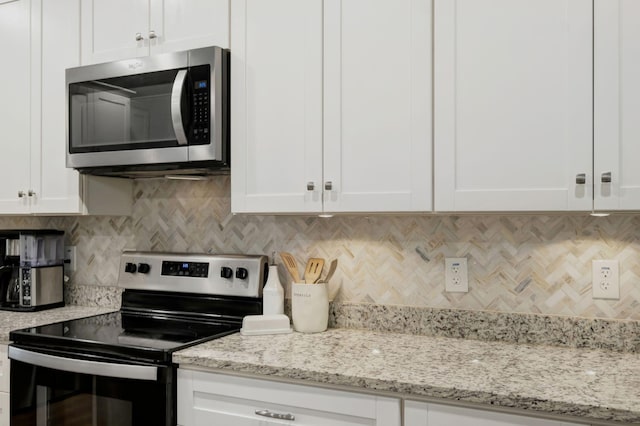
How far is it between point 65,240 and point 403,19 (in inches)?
79.3

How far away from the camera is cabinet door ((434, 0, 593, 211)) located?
4.98 ft

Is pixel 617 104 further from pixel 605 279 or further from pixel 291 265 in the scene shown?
pixel 291 265

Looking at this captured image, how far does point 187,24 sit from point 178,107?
0.36 meters

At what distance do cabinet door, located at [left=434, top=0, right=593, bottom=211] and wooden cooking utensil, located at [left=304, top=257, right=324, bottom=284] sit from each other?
578 millimetres

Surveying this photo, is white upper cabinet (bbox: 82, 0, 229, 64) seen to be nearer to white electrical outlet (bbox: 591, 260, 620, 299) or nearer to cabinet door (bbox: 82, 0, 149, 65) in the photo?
cabinet door (bbox: 82, 0, 149, 65)

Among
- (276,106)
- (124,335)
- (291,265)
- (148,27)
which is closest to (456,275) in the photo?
(291,265)

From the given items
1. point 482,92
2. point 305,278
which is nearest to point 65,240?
point 305,278

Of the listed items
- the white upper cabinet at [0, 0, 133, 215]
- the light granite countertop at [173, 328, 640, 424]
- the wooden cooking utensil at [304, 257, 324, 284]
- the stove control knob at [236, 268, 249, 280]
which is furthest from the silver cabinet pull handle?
the white upper cabinet at [0, 0, 133, 215]

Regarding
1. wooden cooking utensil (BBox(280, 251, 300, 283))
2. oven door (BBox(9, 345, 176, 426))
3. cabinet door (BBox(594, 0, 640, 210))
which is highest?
cabinet door (BBox(594, 0, 640, 210))

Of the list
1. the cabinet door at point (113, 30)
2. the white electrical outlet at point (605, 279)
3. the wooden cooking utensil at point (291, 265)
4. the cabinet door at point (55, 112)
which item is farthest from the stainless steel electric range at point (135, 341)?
the white electrical outlet at point (605, 279)

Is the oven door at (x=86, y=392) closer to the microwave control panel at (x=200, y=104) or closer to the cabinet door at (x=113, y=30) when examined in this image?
the microwave control panel at (x=200, y=104)

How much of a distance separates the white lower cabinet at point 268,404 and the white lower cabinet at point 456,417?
0.14ft

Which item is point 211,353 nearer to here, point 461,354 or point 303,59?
point 461,354

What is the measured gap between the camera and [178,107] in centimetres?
192
